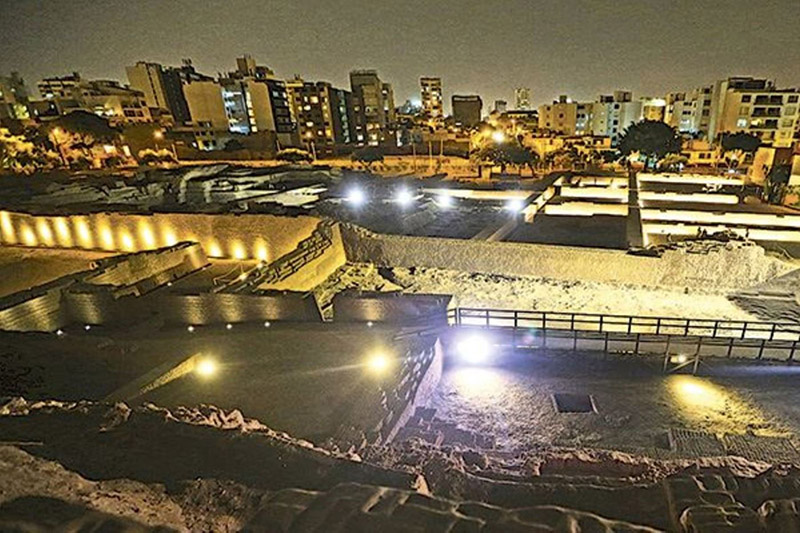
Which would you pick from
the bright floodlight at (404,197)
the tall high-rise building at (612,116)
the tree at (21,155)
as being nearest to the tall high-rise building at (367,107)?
the tall high-rise building at (612,116)

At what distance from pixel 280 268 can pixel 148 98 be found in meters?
81.6

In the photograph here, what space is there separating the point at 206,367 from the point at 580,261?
11.6 metres

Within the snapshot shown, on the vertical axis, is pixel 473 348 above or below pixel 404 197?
below

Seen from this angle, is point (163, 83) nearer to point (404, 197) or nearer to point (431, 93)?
point (404, 197)

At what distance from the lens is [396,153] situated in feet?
168

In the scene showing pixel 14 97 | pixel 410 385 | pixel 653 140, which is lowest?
pixel 410 385

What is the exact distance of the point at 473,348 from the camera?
9.36 m

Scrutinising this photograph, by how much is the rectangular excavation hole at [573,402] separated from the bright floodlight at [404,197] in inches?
677

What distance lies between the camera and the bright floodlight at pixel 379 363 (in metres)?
8.62

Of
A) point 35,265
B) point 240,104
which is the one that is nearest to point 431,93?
point 240,104

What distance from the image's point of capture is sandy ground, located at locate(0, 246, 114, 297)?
16609 millimetres

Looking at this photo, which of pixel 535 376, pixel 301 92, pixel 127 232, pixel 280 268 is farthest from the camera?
pixel 301 92

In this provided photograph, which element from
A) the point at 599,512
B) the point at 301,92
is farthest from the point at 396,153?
the point at 599,512

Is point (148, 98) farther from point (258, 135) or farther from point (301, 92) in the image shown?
point (258, 135)
